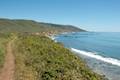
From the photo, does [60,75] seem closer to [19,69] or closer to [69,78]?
[69,78]

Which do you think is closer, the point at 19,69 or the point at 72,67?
the point at 19,69

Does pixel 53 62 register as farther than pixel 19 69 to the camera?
Yes

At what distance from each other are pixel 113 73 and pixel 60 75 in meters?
10.7

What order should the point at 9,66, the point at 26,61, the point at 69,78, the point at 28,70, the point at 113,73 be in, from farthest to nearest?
the point at 113,73 < the point at 26,61 < the point at 9,66 < the point at 28,70 < the point at 69,78

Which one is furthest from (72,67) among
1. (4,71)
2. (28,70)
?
(4,71)

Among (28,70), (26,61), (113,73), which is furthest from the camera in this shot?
(113,73)

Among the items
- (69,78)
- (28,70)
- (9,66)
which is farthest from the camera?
(9,66)

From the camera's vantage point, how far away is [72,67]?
26.4m

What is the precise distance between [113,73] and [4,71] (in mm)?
13213

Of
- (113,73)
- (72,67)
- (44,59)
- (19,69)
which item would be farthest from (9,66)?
(113,73)

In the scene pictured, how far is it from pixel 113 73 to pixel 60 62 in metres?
6.86

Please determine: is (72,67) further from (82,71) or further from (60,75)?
(60,75)


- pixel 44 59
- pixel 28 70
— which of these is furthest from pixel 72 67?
pixel 28 70

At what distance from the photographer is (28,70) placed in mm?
A: 22938
